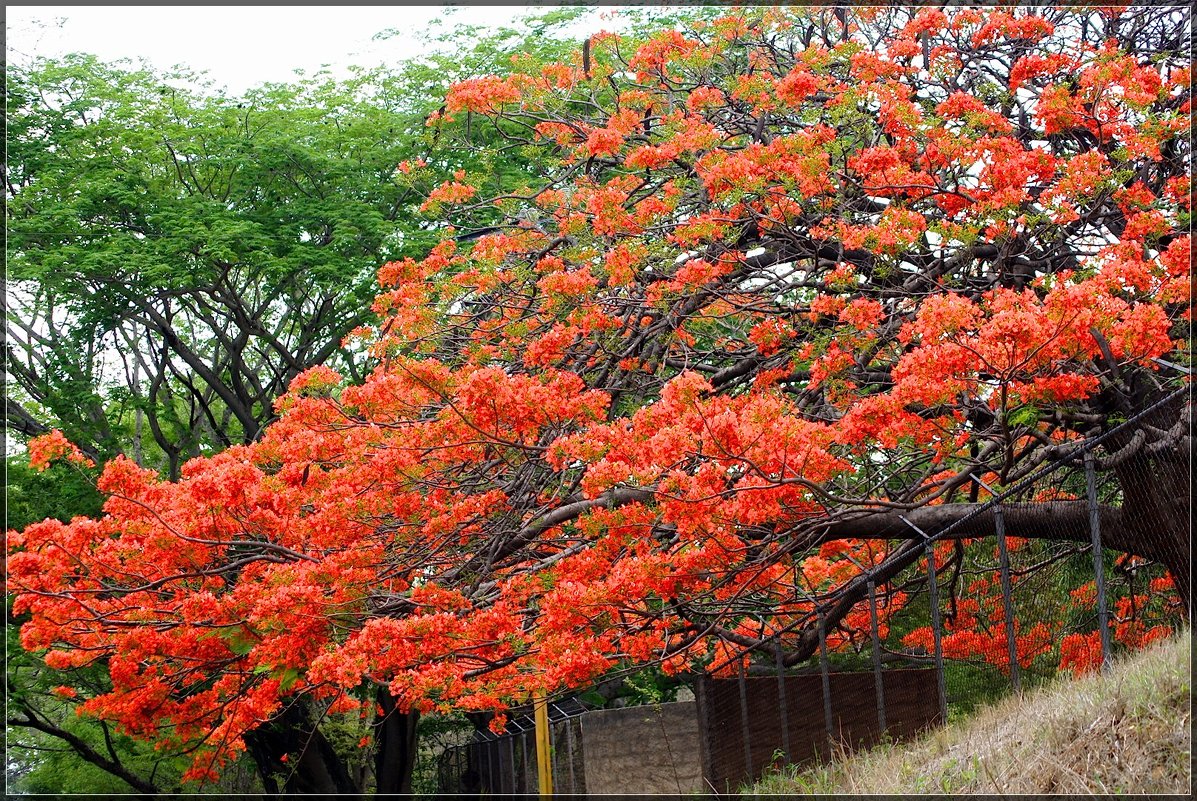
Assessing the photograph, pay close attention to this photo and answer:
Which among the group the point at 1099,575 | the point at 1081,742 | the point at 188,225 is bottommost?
the point at 1081,742

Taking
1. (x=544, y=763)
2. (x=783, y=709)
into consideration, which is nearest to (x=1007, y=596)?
(x=783, y=709)

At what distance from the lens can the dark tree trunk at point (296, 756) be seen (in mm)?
22169

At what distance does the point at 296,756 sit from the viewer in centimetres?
2170

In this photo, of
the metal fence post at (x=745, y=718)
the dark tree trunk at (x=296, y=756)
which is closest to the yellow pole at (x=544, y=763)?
the dark tree trunk at (x=296, y=756)

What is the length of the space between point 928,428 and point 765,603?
3.01 meters

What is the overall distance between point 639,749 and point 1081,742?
12430 mm

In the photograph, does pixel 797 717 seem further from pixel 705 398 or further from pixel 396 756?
pixel 396 756

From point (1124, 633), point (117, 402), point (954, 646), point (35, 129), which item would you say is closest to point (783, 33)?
point (954, 646)

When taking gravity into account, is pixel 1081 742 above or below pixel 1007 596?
below

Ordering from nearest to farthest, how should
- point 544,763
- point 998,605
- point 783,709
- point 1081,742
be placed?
point 1081,742 → point 998,605 → point 783,709 → point 544,763

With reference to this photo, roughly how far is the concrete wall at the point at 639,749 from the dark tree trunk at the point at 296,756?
5.93 m

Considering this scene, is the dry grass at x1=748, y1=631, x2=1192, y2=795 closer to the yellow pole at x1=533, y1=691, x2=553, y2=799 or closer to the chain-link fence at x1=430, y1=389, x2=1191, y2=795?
the chain-link fence at x1=430, y1=389, x2=1191, y2=795

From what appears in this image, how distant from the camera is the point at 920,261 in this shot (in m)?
11.3

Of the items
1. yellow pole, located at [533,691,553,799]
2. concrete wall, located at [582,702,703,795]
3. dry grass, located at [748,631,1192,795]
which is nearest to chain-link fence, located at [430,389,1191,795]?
dry grass, located at [748,631,1192,795]
